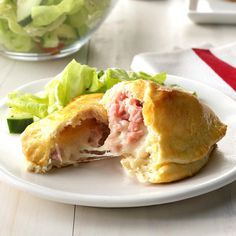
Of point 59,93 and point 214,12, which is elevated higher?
point 59,93

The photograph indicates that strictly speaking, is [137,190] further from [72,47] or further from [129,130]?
[72,47]

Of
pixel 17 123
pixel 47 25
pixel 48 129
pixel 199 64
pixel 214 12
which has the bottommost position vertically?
pixel 214 12

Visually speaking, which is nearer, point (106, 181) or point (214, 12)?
point (106, 181)

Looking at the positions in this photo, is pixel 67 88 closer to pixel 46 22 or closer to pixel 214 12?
pixel 46 22

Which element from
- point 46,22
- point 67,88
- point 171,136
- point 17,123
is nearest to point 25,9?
point 46,22

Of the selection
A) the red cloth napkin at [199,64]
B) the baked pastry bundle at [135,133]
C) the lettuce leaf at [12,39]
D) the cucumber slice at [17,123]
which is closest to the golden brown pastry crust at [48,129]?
the baked pastry bundle at [135,133]

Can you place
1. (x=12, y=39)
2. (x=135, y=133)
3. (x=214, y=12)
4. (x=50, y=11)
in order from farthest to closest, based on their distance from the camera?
(x=214, y=12)
(x=12, y=39)
(x=50, y=11)
(x=135, y=133)
